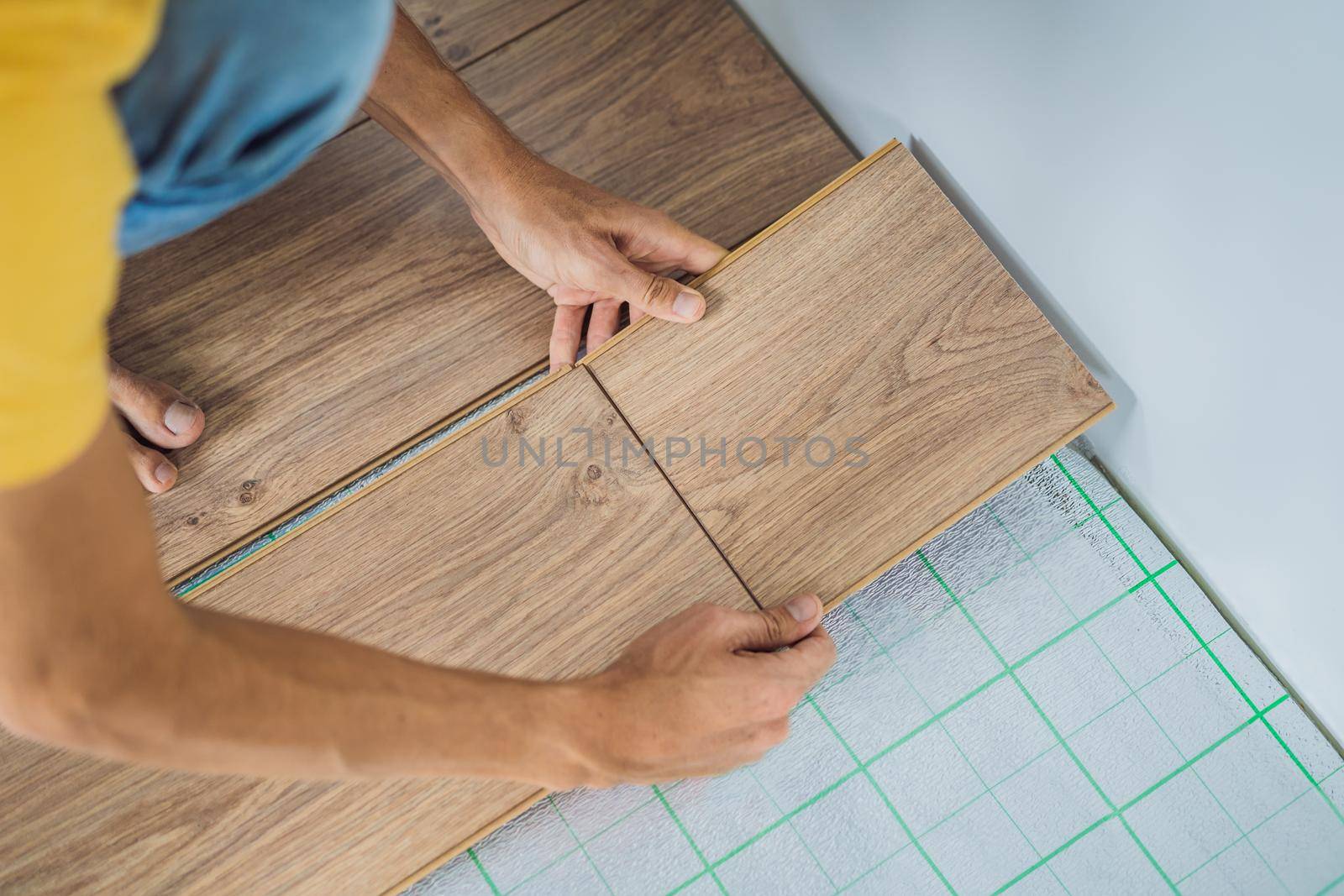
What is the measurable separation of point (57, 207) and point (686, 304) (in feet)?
2.00

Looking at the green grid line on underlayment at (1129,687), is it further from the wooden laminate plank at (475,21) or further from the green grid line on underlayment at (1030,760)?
the wooden laminate plank at (475,21)

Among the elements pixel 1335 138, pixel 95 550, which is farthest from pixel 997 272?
pixel 95 550

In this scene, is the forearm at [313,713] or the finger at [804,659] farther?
the finger at [804,659]

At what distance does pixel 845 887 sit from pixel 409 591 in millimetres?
475

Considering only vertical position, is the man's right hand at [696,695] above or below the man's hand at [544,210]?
below

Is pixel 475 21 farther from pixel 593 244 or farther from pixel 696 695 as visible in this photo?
pixel 696 695

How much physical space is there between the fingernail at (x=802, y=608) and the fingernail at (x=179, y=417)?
1.99 feet

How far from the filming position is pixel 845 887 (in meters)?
0.92

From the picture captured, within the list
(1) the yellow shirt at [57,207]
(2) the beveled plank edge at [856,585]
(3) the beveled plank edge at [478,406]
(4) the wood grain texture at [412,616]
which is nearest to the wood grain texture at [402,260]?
(3) the beveled plank edge at [478,406]

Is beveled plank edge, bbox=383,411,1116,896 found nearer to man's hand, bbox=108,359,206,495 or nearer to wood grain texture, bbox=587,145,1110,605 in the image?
wood grain texture, bbox=587,145,1110,605

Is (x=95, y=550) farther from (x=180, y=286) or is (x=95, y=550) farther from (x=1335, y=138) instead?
(x=1335, y=138)

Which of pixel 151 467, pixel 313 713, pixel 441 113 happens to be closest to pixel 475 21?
pixel 441 113

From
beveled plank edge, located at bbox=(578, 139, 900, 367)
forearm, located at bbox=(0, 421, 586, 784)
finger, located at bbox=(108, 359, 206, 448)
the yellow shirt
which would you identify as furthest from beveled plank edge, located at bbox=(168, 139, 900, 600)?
the yellow shirt

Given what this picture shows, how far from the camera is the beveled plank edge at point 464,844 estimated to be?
85cm
